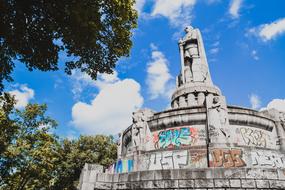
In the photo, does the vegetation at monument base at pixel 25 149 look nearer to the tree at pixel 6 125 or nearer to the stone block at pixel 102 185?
the tree at pixel 6 125

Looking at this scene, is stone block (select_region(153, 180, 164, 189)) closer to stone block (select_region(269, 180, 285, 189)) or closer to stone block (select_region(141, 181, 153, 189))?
stone block (select_region(141, 181, 153, 189))

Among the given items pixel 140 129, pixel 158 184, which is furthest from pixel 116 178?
pixel 140 129

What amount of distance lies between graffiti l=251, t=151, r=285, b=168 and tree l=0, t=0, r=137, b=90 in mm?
8033

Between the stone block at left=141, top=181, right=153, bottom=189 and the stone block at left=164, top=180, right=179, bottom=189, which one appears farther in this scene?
the stone block at left=141, top=181, right=153, bottom=189

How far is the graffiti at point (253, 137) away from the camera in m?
14.3

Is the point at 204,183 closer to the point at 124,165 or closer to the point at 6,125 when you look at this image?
the point at 124,165

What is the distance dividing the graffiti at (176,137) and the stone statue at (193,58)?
756 centimetres

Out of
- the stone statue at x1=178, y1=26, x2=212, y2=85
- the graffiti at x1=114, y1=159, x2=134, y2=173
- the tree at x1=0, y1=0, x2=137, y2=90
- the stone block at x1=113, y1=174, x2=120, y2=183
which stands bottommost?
the stone block at x1=113, y1=174, x2=120, y2=183

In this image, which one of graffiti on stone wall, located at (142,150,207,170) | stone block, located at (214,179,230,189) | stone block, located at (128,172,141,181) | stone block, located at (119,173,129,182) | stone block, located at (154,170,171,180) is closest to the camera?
stone block, located at (214,179,230,189)

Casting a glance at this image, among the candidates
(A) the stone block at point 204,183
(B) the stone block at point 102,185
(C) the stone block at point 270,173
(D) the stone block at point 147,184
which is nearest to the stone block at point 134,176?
(D) the stone block at point 147,184

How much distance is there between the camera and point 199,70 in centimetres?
2128

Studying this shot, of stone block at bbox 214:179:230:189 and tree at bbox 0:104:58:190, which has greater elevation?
tree at bbox 0:104:58:190

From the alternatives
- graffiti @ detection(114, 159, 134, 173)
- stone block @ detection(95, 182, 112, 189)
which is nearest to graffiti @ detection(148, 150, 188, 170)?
graffiti @ detection(114, 159, 134, 173)

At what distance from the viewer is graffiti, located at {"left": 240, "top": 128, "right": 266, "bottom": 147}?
14305 mm
